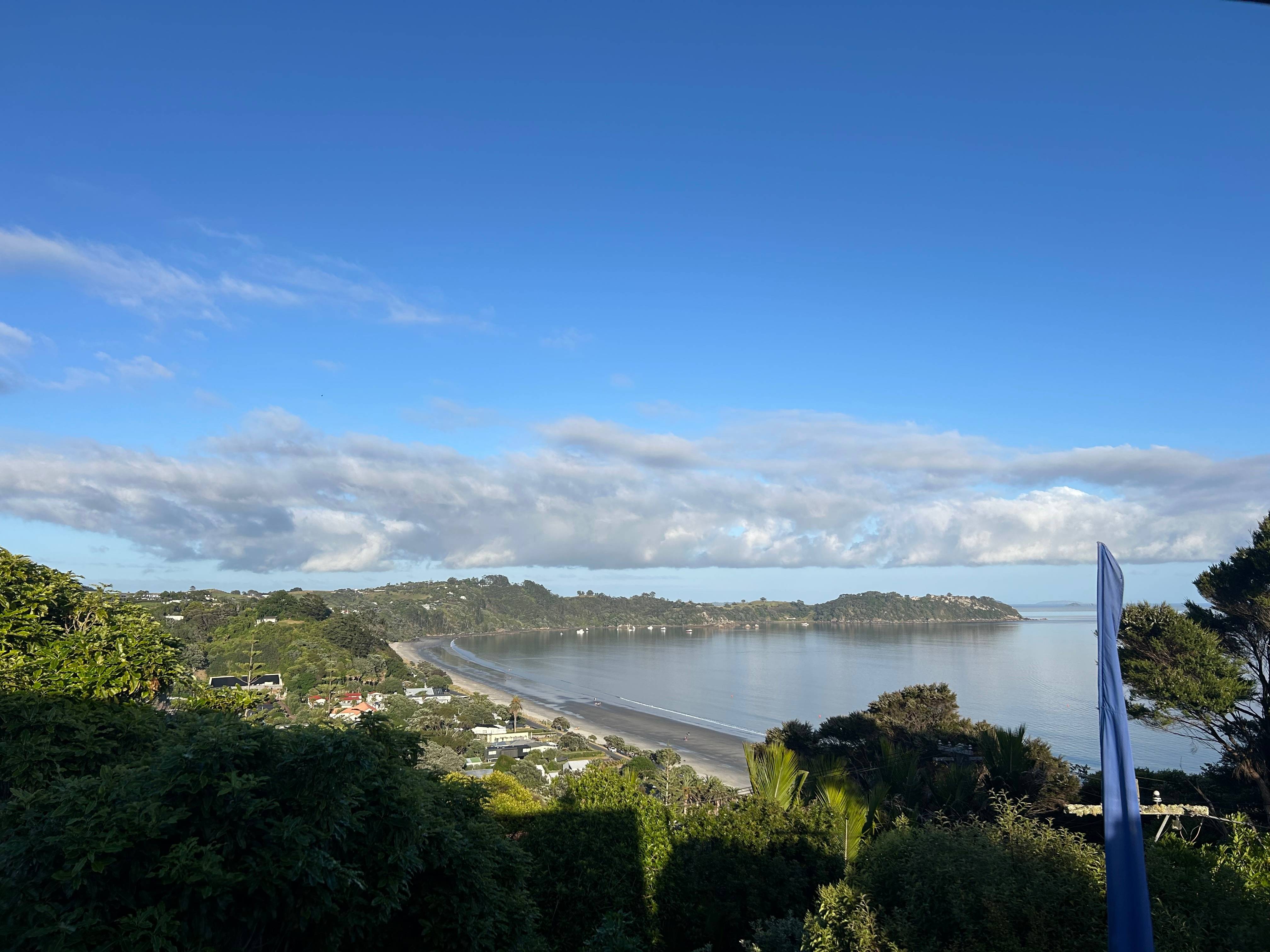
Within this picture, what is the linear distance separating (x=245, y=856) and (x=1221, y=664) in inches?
861

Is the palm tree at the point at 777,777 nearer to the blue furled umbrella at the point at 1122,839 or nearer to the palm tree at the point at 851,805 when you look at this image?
the palm tree at the point at 851,805

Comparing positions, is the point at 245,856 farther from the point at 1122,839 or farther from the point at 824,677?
the point at 824,677

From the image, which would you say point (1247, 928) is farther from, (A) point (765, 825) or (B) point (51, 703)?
(B) point (51, 703)

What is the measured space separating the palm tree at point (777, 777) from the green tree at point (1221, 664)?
877 centimetres

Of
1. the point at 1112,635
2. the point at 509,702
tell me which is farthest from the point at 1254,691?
the point at 509,702

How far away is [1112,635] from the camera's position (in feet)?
16.9

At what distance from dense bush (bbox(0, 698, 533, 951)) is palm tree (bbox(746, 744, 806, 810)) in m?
9.07

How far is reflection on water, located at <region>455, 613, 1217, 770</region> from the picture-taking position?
5772 centimetres

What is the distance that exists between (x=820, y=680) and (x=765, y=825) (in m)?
75.9

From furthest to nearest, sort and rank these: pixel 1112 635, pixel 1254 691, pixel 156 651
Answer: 1. pixel 1254 691
2. pixel 156 651
3. pixel 1112 635

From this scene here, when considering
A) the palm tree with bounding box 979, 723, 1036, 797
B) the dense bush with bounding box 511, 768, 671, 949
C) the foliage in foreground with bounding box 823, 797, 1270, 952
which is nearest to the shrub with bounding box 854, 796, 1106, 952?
the foliage in foreground with bounding box 823, 797, 1270, 952

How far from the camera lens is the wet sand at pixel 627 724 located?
148 feet

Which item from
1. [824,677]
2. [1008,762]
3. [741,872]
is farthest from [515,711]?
[741,872]

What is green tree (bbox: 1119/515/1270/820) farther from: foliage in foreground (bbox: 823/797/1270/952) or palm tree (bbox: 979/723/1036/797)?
foliage in foreground (bbox: 823/797/1270/952)
